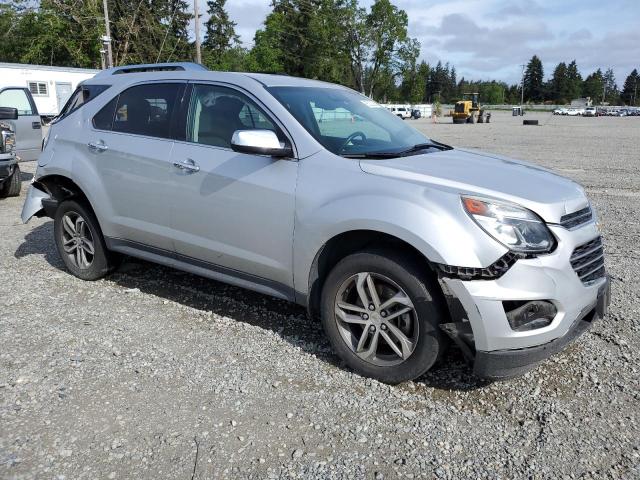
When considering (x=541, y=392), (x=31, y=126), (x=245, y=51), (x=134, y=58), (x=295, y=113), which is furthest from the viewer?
(x=245, y=51)

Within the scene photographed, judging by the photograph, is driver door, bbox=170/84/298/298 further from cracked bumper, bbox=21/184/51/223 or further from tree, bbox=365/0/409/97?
tree, bbox=365/0/409/97

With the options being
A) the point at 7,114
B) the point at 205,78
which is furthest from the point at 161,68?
the point at 7,114

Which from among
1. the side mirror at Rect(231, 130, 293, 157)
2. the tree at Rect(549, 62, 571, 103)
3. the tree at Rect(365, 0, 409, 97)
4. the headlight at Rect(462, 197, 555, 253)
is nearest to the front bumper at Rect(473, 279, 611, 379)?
the headlight at Rect(462, 197, 555, 253)

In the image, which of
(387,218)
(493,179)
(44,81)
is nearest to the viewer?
(387,218)

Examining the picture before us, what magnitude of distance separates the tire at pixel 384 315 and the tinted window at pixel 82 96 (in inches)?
117

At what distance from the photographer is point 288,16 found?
78750mm

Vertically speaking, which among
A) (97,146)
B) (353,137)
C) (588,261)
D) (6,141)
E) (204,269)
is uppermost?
(353,137)

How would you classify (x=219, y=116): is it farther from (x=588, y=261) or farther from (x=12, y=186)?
(x=12, y=186)

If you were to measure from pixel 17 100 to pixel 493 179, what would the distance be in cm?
1103

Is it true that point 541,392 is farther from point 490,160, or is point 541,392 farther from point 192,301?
point 192,301

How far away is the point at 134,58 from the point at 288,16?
34945 mm

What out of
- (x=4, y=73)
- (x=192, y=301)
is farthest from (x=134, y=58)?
(x=192, y=301)

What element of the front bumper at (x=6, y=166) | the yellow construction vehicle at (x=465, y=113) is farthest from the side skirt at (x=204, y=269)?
the yellow construction vehicle at (x=465, y=113)

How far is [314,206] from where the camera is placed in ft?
11.2
